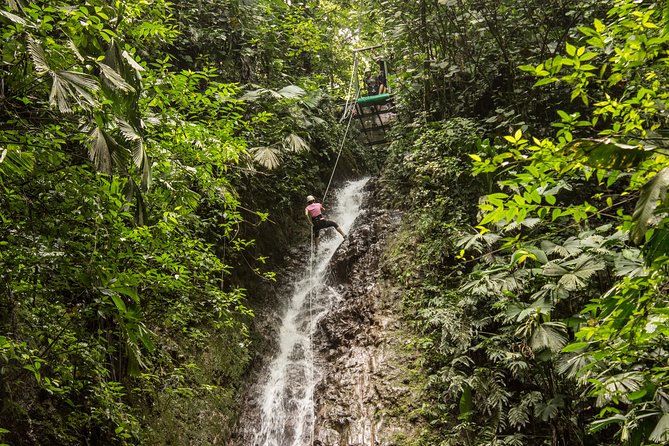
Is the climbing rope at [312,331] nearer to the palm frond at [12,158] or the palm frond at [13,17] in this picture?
the palm frond at [12,158]

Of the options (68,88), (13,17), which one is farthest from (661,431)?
(13,17)

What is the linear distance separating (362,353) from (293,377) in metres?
1.67

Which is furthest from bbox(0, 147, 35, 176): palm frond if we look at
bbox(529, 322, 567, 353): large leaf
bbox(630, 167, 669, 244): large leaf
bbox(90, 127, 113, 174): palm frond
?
bbox(529, 322, 567, 353): large leaf

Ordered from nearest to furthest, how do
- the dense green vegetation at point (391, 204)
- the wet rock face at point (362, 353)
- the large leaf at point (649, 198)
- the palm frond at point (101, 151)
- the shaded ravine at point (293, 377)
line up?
1. the large leaf at point (649, 198)
2. the dense green vegetation at point (391, 204)
3. the palm frond at point (101, 151)
4. the wet rock face at point (362, 353)
5. the shaded ravine at point (293, 377)

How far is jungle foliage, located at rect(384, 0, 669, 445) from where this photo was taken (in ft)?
8.13

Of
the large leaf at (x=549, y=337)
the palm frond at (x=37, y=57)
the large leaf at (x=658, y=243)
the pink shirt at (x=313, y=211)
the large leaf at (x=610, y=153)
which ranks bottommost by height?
the pink shirt at (x=313, y=211)

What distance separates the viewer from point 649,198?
177cm

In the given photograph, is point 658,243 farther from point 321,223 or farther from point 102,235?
point 321,223

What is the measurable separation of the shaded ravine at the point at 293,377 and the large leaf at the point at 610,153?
6.91 m

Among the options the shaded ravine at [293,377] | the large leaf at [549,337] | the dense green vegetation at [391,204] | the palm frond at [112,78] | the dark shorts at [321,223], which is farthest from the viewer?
the dark shorts at [321,223]

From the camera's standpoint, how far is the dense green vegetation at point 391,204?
9.25 ft

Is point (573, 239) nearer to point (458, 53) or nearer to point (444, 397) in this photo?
point (444, 397)

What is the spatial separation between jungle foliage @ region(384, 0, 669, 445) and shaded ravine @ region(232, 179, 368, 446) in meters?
2.29

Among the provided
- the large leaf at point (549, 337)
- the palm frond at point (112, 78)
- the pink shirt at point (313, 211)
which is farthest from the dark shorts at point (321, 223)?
the palm frond at point (112, 78)
